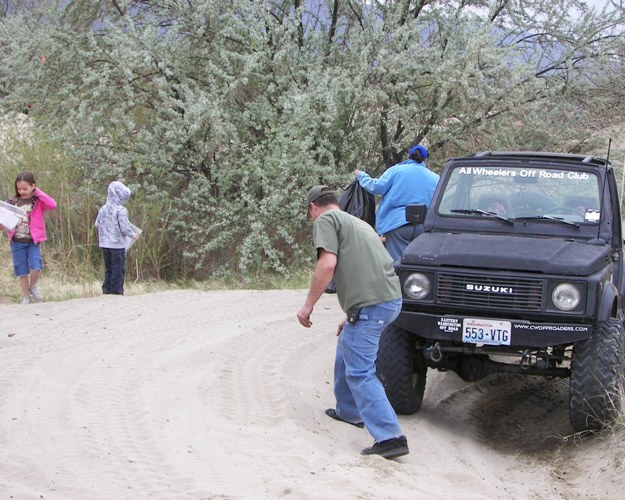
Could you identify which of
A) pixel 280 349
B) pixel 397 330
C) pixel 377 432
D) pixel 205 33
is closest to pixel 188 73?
pixel 205 33

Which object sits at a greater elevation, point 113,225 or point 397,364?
point 113,225

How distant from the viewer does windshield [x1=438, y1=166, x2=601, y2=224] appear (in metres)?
7.33

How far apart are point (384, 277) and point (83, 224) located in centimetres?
922

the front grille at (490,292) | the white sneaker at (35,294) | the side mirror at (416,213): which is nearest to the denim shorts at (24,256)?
the white sneaker at (35,294)

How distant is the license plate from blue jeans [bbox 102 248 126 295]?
552 cm

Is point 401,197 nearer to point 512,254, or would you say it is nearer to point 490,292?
point 512,254

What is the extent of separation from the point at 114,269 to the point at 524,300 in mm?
5923

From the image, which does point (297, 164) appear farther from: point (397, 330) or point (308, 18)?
point (397, 330)

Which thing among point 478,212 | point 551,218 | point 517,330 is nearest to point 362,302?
point 517,330

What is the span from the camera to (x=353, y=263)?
19.2ft

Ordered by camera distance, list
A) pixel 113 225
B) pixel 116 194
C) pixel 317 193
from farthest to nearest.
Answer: pixel 116 194 < pixel 113 225 < pixel 317 193

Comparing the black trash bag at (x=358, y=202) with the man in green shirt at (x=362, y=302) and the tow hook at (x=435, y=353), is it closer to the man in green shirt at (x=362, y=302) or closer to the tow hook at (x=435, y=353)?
the tow hook at (x=435, y=353)

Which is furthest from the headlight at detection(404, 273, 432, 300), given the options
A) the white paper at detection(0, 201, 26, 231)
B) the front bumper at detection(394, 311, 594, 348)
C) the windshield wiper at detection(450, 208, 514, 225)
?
the white paper at detection(0, 201, 26, 231)

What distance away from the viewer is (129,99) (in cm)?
1425
